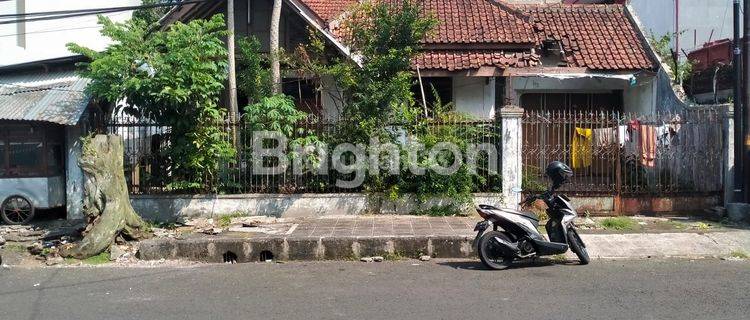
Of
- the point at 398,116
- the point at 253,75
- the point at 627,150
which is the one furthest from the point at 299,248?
the point at 627,150

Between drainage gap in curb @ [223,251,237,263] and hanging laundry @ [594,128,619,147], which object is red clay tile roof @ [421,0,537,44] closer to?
hanging laundry @ [594,128,619,147]

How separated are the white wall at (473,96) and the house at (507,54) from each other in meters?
0.02

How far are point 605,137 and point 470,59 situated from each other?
329 cm

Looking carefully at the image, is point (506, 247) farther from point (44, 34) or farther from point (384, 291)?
point (44, 34)

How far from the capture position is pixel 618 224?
391 inches

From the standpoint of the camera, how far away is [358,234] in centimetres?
888

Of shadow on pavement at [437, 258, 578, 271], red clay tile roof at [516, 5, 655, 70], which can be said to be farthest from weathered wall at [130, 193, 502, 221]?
red clay tile roof at [516, 5, 655, 70]

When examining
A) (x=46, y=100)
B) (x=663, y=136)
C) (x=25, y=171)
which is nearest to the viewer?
(x=46, y=100)

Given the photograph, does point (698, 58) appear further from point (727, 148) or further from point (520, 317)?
point (520, 317)

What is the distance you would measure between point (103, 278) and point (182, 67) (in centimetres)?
355

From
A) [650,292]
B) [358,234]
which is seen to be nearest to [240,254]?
[358,234]

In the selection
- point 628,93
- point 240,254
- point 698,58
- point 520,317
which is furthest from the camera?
point 698,58

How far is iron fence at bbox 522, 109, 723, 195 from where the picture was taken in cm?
1087

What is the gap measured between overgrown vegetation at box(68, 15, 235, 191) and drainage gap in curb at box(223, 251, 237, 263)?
225cm
